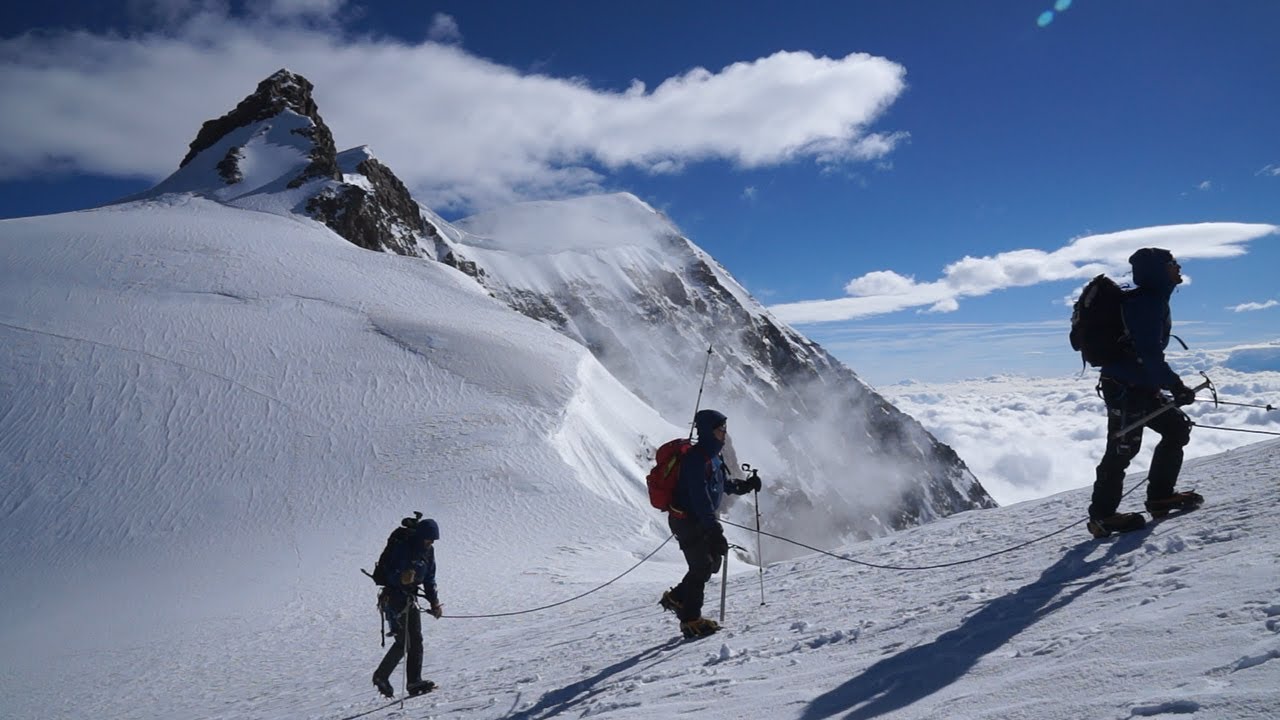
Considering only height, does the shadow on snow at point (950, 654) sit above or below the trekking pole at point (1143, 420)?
below

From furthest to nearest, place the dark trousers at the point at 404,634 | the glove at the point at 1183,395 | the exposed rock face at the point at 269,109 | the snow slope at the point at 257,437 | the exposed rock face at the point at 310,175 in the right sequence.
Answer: the exposed rock face at the point at 269,109 → the exposed rock face at the point at 310,175 → the snow slope at the point at 257,437 → the dark trousers at the point at 404,634 → the glove at the point at 1183,395

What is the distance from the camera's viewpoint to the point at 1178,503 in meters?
6.41

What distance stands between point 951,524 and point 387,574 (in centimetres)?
764

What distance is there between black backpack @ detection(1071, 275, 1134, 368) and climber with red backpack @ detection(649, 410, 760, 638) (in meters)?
3.32

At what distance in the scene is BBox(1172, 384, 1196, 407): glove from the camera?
606 cm

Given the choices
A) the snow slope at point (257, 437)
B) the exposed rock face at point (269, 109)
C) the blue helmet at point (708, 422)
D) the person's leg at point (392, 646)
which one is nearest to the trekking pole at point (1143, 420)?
the blue helmet at point (708, 422)

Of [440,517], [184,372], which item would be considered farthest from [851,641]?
[184,372]

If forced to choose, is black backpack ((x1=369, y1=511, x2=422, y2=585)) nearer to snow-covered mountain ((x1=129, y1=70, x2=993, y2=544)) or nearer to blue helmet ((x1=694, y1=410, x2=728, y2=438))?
blue helmet ((x1=694, y1=410, x2=728, y2=438))

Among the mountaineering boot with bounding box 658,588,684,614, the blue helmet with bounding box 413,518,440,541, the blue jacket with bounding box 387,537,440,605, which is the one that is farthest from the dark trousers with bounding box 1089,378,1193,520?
the blue jacket with bounding box 387,537,440,605

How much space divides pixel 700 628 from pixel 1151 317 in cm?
487

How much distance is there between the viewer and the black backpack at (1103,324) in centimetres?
629

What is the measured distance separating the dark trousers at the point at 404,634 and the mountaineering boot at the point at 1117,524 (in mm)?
6841

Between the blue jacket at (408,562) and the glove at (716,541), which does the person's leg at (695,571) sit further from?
the blue jacket at (408,562)

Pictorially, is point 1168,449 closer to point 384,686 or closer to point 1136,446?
point 1136,446
